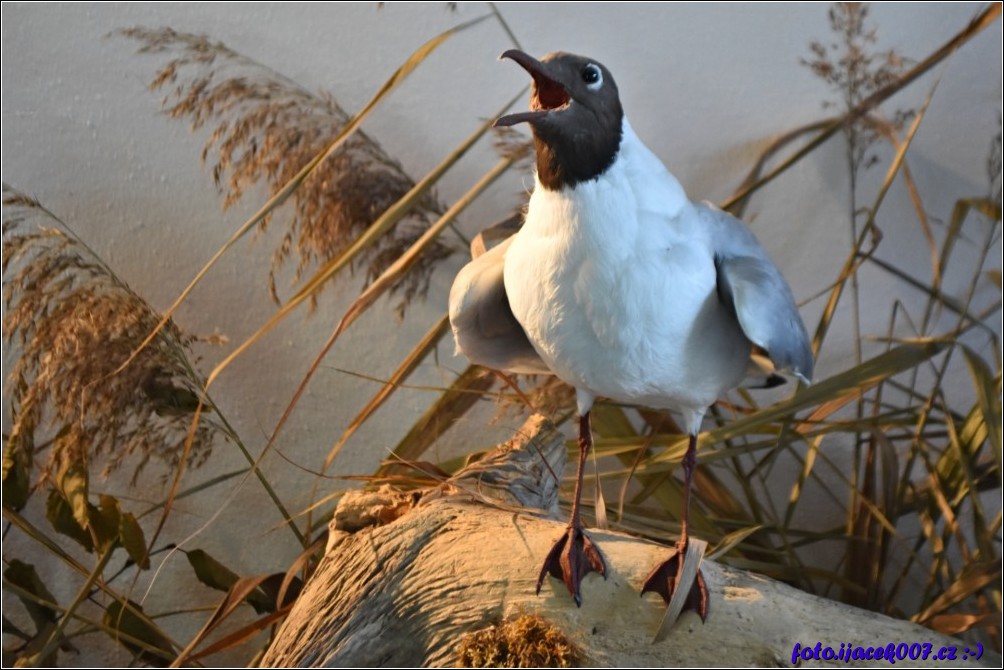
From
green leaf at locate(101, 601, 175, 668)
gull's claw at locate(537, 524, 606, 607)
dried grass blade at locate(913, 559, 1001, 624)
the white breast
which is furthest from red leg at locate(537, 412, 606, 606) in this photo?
green leaf at locate(101, 601, 175, 668)

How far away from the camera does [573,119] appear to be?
0.66 m

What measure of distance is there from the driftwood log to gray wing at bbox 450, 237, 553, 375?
0.45 ft

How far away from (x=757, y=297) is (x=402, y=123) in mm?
749

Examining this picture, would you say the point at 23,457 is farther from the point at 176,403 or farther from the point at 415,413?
the point at 415,413

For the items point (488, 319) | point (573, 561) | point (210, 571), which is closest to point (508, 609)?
point (573, 561)

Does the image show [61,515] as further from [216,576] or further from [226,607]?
[226,607]

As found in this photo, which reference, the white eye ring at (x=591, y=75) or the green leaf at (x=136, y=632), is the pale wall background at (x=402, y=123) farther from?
the white eye ring at (x=591, y=75)

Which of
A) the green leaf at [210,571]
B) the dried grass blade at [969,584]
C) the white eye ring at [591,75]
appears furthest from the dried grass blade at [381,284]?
the dried grass blade at [969,584]

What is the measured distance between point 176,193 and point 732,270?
0.87m

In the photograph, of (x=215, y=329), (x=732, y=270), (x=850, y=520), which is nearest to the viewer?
(x=732, y=270)

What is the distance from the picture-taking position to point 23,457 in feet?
3.74

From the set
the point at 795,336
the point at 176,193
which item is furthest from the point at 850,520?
the point at 176,193

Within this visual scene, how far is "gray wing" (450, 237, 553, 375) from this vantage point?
0.81m

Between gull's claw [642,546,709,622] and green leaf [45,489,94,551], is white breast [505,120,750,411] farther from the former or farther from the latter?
green leaf [45,489,94,551]
